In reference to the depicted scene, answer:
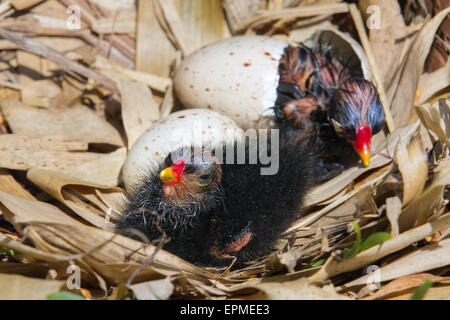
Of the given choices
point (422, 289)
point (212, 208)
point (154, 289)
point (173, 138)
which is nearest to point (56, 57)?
point (173, 138)

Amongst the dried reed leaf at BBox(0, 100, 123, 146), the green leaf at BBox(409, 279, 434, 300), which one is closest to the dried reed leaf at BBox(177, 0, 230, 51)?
the dried reed leaf at BBox(0, 100, 123, 146)

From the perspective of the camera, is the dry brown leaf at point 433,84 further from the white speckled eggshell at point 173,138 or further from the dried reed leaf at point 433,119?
the white speckled eggshell at point 173,138

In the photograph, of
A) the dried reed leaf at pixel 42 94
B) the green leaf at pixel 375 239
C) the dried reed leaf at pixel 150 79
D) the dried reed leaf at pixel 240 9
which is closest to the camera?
the green leaf at pixel 375 239

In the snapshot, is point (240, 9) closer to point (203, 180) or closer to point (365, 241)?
point (203, 180)

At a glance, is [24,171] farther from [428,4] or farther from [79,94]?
[428,4]

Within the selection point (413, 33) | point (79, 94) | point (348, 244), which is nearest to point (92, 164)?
point (79, 94)

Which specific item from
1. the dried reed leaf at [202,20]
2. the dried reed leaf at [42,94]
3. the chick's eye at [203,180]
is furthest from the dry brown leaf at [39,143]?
the dried reed leaf at [202,20]
